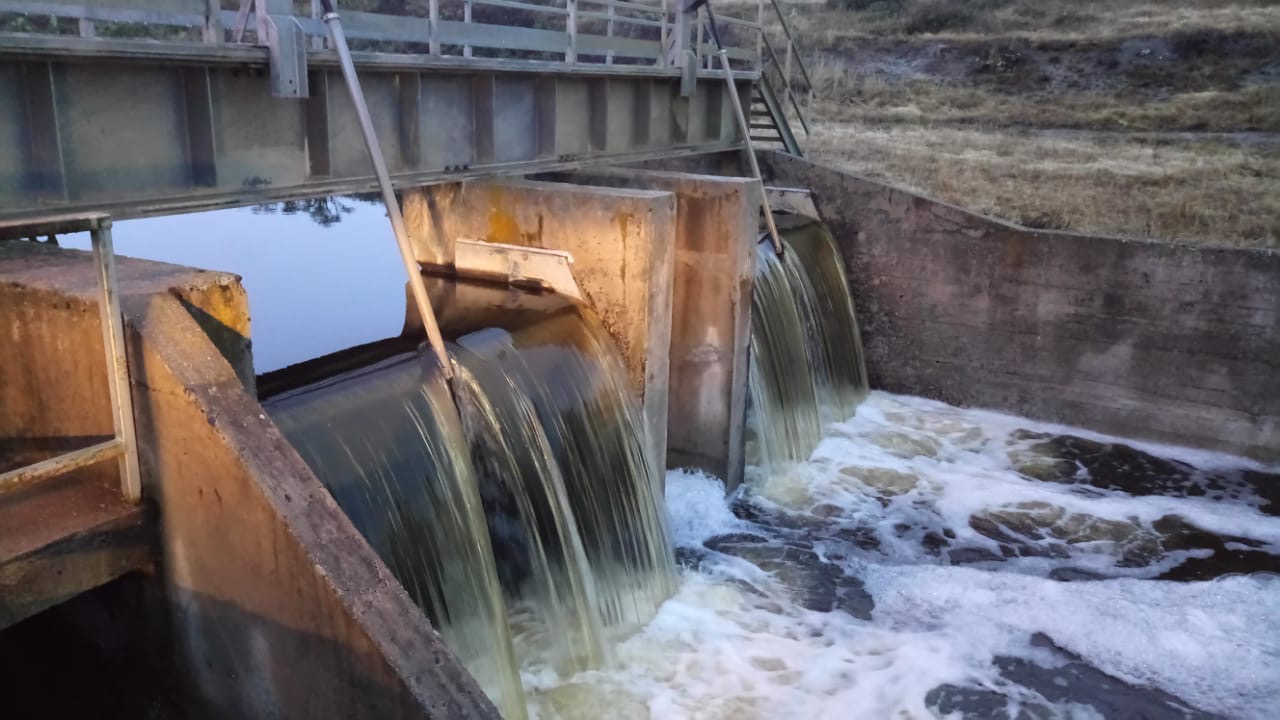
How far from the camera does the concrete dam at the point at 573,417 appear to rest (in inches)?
178

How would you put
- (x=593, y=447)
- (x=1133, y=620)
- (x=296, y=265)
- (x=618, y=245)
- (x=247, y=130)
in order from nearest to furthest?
(x=247, y=130) → (x=593, y=447) → (x=1133, y=620) → (x=618, y=245) → (x=296, y=265)

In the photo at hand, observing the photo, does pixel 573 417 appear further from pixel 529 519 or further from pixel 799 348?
pixel 799 348

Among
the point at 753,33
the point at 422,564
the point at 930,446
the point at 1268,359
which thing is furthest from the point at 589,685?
the point at 753,33

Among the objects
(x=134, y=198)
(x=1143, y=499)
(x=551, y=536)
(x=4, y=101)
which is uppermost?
(x=4, y=101)

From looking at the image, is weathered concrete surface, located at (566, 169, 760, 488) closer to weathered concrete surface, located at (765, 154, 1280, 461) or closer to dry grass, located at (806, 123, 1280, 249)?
weathered concrete surface, located at (765, 154, 1280, 461)

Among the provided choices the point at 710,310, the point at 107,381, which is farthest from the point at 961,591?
the point at 107,381

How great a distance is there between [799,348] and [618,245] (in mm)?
4026

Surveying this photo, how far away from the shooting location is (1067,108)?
24156mm

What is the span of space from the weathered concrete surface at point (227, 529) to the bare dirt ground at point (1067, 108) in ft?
37.6

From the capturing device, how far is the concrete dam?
4523 mm

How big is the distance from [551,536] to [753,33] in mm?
29981

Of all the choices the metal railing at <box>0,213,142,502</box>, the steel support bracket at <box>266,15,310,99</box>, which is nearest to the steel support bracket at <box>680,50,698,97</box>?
the steel support bracket at <box>266,15,310,99</box>

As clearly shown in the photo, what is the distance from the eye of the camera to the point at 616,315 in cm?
894

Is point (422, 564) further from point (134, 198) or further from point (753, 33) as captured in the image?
point (753, 33)
